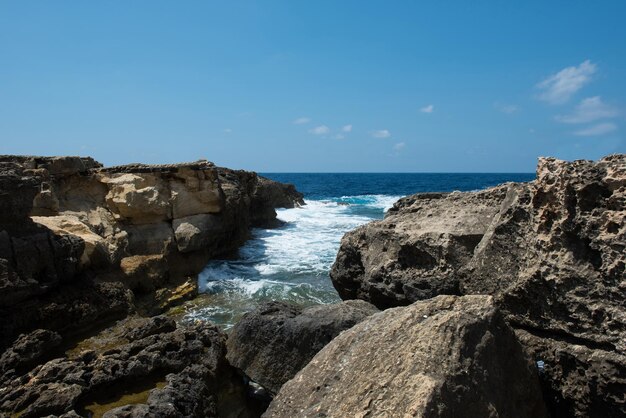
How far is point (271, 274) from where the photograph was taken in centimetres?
1346

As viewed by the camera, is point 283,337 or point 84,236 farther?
point 84,236

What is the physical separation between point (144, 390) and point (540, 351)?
4.01 metres

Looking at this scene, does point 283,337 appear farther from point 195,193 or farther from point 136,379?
point 195,193

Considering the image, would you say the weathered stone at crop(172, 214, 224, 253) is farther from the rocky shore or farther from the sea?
the sea

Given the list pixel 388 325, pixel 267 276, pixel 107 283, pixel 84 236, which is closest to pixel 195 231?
pixel 267 276

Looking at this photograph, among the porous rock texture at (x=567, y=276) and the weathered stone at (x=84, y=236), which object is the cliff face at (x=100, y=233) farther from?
the porous rock texture at (x=567, y=276)

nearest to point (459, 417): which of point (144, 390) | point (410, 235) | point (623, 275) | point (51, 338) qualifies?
point (623, 275)

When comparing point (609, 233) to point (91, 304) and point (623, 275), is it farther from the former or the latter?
point (91, 304)

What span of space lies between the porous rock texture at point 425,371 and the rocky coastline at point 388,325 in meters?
0.01

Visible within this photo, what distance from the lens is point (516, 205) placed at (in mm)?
4043

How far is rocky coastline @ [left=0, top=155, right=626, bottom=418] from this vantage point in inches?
117

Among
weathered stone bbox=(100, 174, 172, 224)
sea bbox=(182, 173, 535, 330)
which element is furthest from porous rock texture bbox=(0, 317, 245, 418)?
weathered stone bbox=(100, 174, 172, 224)

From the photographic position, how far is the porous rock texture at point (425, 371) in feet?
8.80

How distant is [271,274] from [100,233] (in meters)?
4.79
